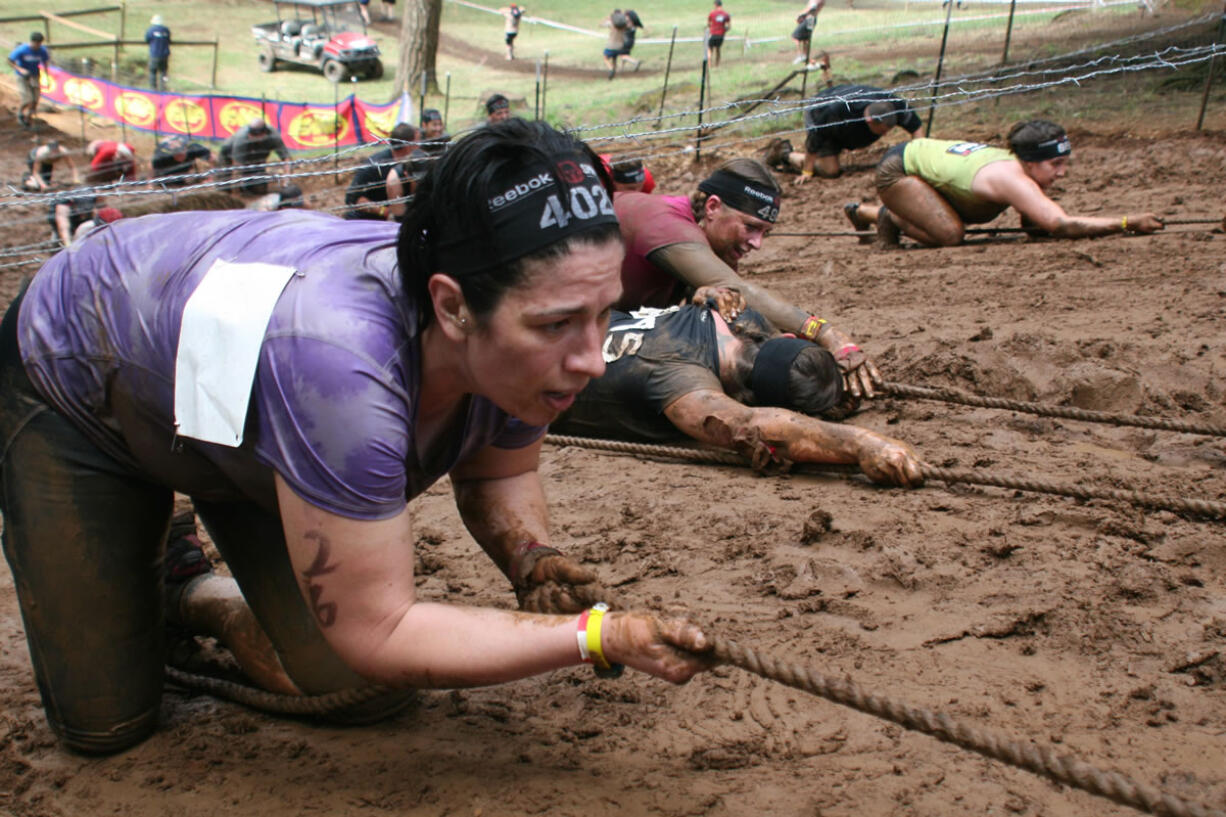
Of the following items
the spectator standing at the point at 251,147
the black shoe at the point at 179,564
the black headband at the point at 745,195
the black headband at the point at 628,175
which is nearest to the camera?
the black shoe at the point at 179,564

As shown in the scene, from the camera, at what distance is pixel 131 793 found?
245 cm

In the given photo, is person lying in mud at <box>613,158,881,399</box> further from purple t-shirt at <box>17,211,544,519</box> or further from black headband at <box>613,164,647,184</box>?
purple t-shirt at <box>17,211,544,519</box>

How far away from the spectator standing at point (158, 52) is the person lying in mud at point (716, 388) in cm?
1674

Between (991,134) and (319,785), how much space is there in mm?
9990

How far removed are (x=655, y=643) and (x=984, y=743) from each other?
2.02 ft

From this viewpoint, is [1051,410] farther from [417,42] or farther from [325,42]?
[325,42]

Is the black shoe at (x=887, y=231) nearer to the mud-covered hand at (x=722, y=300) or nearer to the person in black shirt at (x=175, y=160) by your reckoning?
the mud-covered hand at (x=722, y=300)

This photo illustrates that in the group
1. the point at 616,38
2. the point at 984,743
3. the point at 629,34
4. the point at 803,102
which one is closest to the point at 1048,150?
the point at 803,102

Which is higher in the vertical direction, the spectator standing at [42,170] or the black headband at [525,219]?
the black headband at [525,219]

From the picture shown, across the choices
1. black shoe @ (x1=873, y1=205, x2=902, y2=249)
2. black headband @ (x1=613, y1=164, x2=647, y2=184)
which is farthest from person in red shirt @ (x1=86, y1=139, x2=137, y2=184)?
black shoe @ (x1=873, y1=205, x2=902, y2=249)

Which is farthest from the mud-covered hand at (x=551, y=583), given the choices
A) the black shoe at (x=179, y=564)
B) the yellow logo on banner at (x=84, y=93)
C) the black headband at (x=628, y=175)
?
the yellow logo on banner at (x=84, y=93)

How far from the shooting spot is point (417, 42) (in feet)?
58.4

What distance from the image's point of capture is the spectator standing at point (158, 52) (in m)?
18.4

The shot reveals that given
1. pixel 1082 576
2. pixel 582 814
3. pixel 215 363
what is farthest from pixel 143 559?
pixel 1082 576
